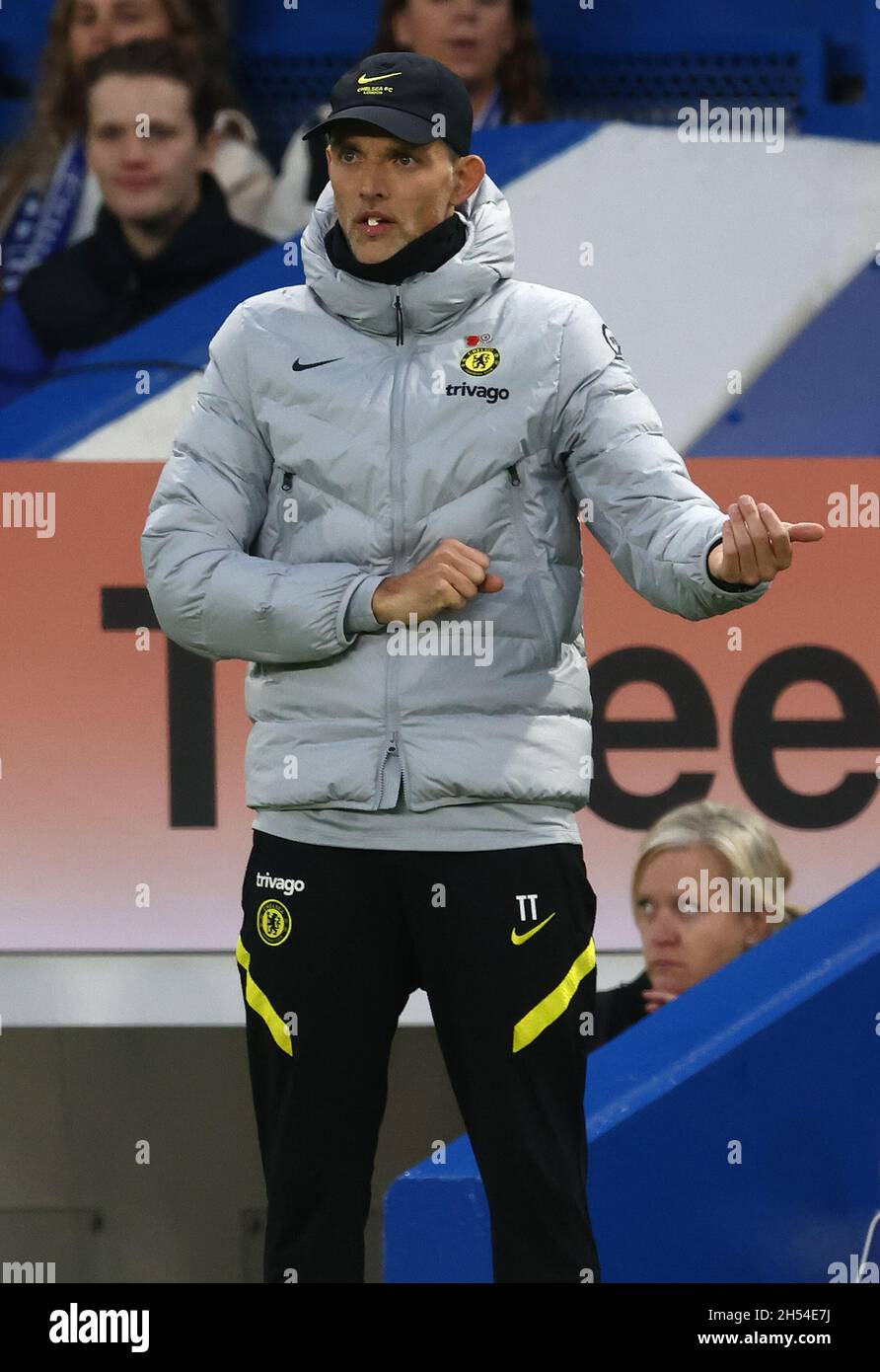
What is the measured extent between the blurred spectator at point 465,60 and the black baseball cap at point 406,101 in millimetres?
1555

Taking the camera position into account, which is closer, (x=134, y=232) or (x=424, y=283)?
(x=424, y=283)

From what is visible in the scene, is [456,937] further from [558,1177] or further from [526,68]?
[526,68]

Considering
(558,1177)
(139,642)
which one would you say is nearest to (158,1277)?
(139,642)

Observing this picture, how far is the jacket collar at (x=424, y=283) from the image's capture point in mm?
2043

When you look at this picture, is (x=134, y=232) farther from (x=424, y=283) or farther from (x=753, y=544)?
(x=753, y=544)

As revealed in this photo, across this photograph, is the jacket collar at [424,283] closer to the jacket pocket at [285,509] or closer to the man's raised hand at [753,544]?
the jacket pocket at [285,509]

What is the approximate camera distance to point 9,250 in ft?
12.1

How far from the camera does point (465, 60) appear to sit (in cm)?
361

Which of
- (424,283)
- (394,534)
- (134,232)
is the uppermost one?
(134,232)

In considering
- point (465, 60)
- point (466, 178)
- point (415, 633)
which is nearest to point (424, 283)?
point (466, 178)

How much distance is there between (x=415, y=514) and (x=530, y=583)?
134mm

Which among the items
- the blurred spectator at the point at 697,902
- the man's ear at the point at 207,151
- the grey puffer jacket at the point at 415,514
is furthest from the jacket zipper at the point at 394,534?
the man's ear at the point at 207,151

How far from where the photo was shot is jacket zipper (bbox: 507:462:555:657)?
202 cm
